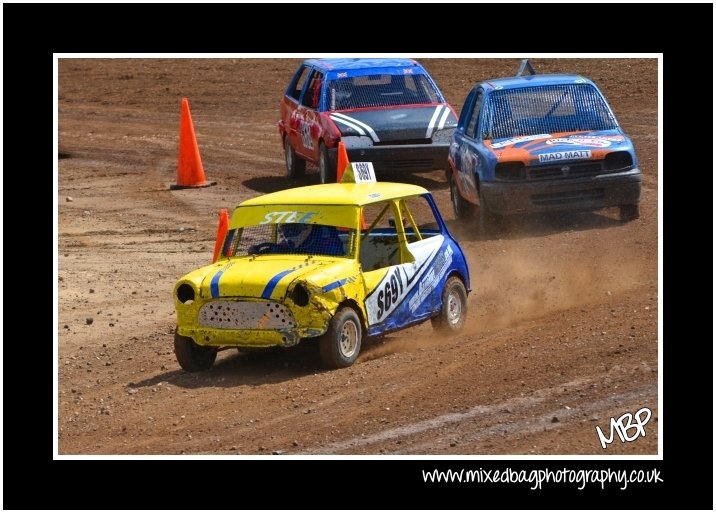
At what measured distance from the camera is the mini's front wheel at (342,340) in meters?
10.9

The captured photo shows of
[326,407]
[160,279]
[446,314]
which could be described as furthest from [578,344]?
[160,279]

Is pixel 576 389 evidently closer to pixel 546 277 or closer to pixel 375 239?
pixel 375 239

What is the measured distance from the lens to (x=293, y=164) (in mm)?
20844

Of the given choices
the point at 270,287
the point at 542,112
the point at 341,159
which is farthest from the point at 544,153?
the point at 270,287

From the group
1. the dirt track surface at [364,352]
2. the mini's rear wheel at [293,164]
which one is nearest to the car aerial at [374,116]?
the mini's rear wheel at [293,164]

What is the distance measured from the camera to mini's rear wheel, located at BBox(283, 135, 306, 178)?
A: 20812 millimetres

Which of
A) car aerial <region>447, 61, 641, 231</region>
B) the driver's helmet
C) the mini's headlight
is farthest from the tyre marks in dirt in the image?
car aerial <region>447, 61, 641, 231</region>

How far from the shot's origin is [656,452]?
8.74m

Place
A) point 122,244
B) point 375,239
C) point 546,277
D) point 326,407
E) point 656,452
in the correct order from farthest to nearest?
point 122,244 → point 546,277 → point 375,239 → point 326,407 → point 656,452

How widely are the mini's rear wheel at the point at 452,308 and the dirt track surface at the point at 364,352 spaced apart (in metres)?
0.15

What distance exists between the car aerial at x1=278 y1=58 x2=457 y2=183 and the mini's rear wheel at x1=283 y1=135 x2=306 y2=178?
1.74 feet

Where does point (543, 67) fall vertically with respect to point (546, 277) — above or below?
above

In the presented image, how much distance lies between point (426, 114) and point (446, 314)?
7000 millimetres

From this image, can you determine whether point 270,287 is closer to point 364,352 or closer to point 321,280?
point 321,280
